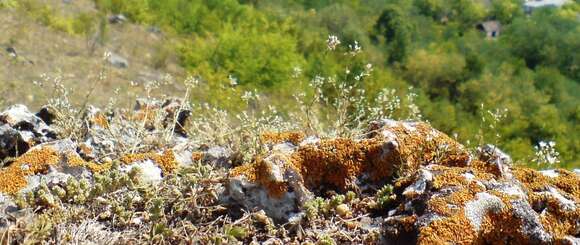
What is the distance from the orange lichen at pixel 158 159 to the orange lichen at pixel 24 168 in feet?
1.38

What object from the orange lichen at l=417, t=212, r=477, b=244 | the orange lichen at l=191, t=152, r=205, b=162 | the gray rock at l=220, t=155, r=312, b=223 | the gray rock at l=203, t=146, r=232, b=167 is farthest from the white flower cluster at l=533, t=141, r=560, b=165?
the orange lichen at l=191, t=152, r=205, b=162

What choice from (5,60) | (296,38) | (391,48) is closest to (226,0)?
(296,38)

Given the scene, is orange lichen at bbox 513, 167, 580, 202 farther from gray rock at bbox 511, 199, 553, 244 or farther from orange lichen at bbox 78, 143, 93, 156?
orange lichen at bbox 78, 143, 93, 156

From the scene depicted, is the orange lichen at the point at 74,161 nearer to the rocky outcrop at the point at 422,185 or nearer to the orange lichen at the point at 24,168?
the orange lichen at the point at 24,168

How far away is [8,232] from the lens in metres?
3.38

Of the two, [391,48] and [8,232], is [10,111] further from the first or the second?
[391,48]

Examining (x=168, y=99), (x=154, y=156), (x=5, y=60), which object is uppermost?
(x=154, y=156)

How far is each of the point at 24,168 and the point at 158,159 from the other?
2.60 feet

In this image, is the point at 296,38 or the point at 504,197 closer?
the point at 504,197

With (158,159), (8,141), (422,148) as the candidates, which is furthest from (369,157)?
(8,141)

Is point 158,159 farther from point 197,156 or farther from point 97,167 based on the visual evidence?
point 97,167

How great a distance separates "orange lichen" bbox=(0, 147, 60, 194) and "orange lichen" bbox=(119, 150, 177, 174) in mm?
421

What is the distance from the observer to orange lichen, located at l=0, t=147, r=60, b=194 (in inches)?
158

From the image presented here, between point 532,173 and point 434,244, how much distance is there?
1138mm
